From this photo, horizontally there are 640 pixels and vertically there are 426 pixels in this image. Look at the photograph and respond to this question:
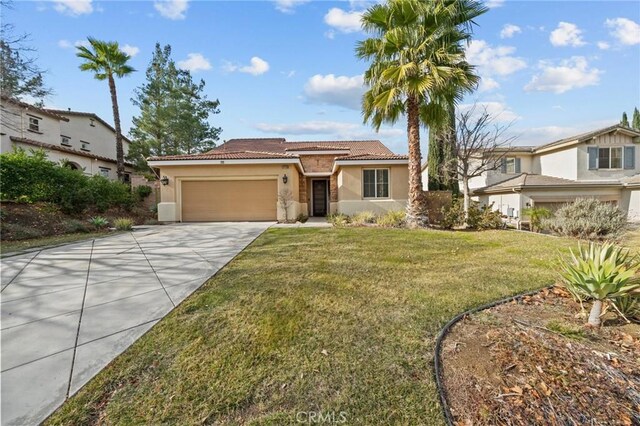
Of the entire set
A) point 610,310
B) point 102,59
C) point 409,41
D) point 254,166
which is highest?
point 102,59

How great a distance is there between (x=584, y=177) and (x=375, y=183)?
48.2 feet

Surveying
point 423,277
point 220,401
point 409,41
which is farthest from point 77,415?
point 409,41

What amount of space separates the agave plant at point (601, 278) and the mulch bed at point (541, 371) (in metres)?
0.32

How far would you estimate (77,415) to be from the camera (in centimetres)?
205

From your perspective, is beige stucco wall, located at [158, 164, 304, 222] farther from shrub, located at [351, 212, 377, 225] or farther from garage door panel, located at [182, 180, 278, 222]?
shrub, located at [351, 212, 377, 225]

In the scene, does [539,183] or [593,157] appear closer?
[539,183]

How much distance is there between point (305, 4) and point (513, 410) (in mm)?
14439

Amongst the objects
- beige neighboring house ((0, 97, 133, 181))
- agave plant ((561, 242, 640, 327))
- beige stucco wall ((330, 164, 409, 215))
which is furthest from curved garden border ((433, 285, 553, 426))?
beige neighboring house ((0, 97, 133, 181))

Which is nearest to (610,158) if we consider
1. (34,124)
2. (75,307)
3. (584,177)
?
(584,177)

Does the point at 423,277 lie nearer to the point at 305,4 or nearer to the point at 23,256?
the point at 23,256

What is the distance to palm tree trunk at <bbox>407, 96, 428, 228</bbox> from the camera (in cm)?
1178

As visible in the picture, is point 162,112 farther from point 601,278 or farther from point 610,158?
point 610,158

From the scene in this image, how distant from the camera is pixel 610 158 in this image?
17.7m

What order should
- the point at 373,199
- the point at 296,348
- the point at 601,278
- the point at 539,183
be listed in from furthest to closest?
the point at 539,183 → the point at 373,199 → the point at 601,278 → the point at 296,348
